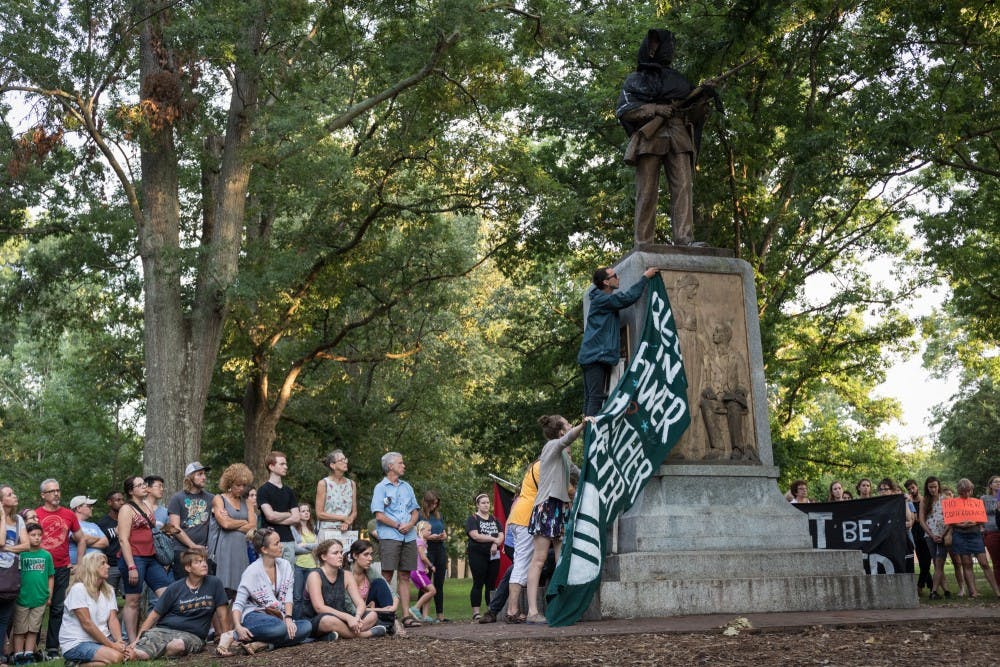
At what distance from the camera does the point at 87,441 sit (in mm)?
32969

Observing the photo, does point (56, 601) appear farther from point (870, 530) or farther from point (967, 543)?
point (967, 543)

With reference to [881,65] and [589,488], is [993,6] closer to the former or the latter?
[881,65]

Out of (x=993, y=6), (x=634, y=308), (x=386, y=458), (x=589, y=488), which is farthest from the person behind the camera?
(x=993, y=6)

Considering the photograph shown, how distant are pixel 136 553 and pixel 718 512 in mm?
5809

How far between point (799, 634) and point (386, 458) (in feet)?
16.9

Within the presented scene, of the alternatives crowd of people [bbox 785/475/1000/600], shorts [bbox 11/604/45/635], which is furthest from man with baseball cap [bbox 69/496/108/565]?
crowd of people [bbox 785/475/1000/600]

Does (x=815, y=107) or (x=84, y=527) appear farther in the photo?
(x=815, y=107)

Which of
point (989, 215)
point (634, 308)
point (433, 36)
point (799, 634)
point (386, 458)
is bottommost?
point (799, 634)

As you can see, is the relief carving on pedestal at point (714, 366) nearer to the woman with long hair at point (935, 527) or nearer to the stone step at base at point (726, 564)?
the stone step at base at point (726, 564)

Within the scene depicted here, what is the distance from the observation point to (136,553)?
1055cm

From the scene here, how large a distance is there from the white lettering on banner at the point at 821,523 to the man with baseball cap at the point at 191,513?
7.03 metres

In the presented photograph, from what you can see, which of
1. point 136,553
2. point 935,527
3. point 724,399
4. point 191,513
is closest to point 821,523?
point 935,527

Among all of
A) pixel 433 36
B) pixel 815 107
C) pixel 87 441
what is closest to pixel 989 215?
pixel 815 107

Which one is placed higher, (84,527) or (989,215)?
(989,215)
